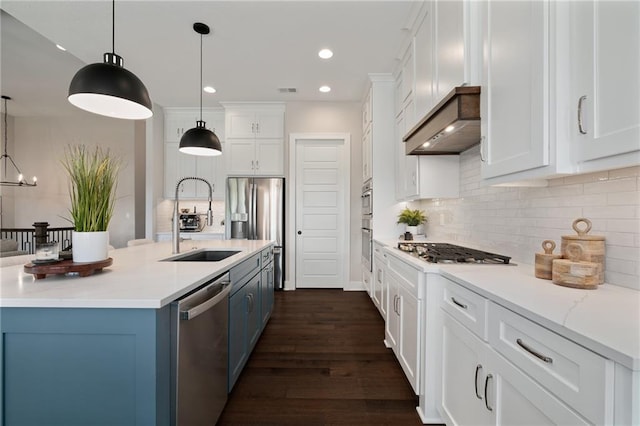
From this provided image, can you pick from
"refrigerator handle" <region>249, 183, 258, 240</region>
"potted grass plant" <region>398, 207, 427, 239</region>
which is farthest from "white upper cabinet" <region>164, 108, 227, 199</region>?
"potted grass plant" <region>398, 207, 427, 239</region>

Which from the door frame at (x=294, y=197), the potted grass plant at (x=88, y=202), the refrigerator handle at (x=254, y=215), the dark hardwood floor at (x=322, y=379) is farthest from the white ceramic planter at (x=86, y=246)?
the door frame at (x=294, y=197)

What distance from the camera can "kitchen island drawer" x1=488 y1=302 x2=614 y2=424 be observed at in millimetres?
621

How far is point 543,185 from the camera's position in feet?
4.82

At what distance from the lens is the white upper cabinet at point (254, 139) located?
14.5ft

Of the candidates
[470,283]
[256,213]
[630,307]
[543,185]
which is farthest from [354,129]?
[630,307]

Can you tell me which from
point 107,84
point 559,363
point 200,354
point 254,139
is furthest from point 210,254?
point 254,139

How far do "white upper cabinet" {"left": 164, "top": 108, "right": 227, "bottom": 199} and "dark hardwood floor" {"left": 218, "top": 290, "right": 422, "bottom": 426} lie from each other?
2841mm

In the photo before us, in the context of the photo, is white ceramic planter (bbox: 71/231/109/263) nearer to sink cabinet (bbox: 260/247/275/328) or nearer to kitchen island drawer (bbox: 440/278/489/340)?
sink cabinet (bbox: 260/247/275/328)

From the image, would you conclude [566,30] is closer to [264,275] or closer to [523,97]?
[523,97]

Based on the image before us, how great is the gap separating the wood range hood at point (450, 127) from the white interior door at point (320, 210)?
216cm

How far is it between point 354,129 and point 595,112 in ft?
12.2

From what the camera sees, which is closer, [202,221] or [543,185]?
[543,185]

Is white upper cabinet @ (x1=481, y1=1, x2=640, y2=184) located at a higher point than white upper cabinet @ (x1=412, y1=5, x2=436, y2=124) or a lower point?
lower

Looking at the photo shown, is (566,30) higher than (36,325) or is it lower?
higher
